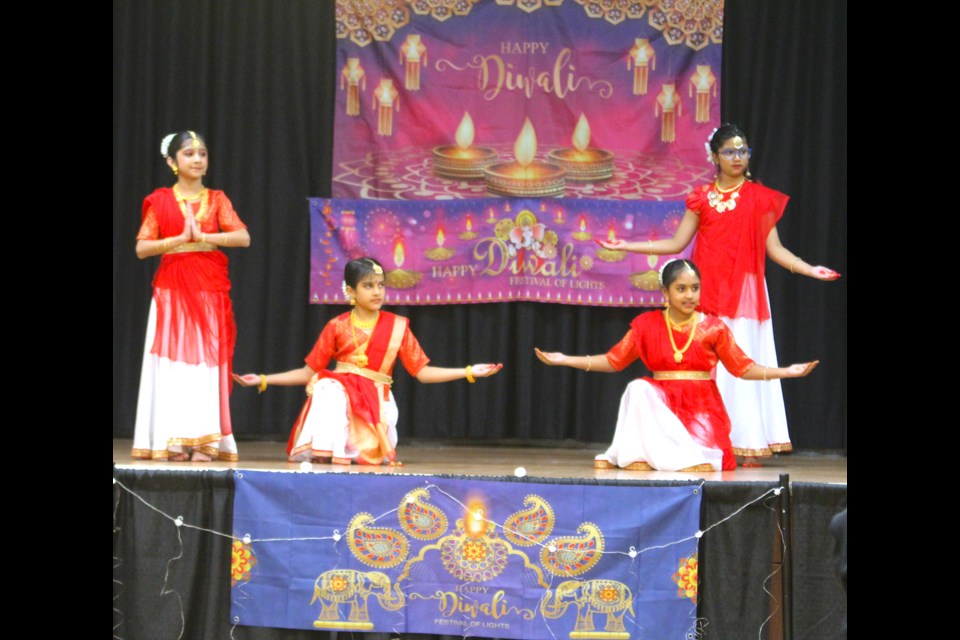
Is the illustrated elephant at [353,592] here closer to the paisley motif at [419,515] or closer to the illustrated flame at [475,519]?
the paisley motif at [419,515]

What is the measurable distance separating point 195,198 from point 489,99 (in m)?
2.05

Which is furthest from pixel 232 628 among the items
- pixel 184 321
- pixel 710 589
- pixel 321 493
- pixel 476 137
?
pixel 476 137

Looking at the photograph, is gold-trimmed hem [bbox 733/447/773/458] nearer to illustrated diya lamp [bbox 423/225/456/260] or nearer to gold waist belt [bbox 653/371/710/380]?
gold waist belt [bbox 653/371/710/380]

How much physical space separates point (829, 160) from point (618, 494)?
9.54ft

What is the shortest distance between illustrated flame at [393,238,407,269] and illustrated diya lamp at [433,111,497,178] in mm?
433

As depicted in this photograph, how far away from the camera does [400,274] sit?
22.6 ft

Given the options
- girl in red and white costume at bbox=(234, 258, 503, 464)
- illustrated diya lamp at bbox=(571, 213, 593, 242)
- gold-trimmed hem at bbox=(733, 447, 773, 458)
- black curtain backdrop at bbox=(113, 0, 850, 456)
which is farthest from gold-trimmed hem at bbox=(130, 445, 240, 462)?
illustrated diya lamp at bbox=(571, 213, 593, 242)

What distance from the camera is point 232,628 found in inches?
A: 184

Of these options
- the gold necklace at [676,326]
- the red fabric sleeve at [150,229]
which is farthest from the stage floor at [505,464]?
the red fabric sleeve at [150,229]

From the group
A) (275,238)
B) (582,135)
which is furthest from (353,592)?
(582,135)

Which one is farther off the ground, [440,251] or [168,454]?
[440,251]

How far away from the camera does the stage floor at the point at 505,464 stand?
4.79 m

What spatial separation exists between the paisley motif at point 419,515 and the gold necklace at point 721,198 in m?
2.09

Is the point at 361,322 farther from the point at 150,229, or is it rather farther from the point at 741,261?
the point at 741,261
